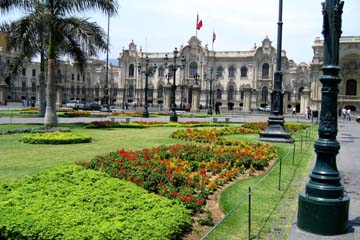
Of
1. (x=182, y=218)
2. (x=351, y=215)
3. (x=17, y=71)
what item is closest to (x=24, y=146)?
(x=182, y=218)

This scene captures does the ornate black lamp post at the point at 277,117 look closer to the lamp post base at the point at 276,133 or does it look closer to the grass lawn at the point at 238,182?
the lamp post base at the point at 276,133

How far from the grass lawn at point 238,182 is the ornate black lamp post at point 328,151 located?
1.55 feet

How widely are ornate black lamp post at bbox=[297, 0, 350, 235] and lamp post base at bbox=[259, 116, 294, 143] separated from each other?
1123 cm

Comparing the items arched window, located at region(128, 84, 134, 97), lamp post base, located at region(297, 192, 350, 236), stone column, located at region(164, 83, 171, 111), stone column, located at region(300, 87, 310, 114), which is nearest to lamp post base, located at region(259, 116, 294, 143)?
lamp post base, located at region(297, 192, 350, 236)

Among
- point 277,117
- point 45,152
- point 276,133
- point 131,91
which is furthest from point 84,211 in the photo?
point 131,91

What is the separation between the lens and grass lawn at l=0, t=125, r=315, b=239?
6.17 meters

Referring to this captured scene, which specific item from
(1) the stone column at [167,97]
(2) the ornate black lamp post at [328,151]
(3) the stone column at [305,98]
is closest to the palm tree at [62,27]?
(2) the ornate black lamp post at [328,151]

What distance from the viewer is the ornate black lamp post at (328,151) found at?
5.94 metres

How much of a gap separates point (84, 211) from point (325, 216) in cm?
333

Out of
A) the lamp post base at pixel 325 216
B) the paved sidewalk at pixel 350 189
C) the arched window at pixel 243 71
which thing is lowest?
the paved sidewalk at pixel 350 189

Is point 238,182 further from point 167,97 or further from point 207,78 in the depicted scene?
point 207,78

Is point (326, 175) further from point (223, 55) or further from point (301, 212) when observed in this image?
point (223, 55)

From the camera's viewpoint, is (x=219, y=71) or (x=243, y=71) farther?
(x=219, y=71)

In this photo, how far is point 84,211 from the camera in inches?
209
